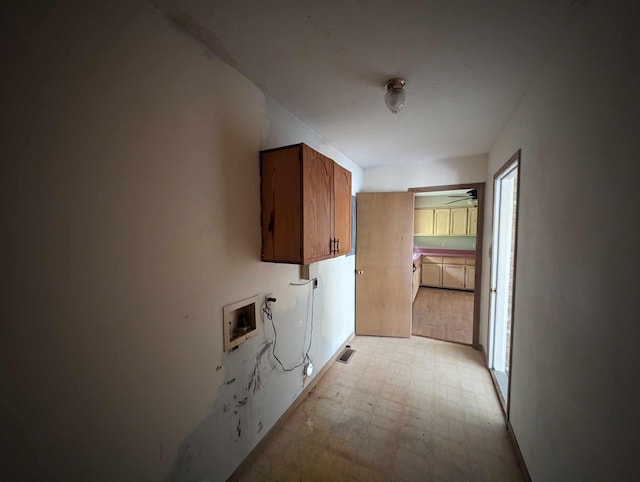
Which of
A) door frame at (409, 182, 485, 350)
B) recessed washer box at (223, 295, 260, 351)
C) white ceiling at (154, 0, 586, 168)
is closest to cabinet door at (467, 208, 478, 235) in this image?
door frame at (409, 182, 485, 350)

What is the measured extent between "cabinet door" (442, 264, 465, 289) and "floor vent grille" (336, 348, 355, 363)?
146 inches

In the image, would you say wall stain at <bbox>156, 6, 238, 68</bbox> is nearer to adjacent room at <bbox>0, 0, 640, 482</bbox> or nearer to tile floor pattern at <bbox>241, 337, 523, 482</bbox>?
adjacent room at <bbox>0, 0, 640, 482</bbox>

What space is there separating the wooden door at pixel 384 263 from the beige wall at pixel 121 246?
208cm

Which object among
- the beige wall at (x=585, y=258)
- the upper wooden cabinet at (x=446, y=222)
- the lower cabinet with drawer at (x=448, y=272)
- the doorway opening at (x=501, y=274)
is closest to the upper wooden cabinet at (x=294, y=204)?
the beige wall at (x=585, y=258)

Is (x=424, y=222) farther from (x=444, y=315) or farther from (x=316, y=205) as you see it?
(x=316, y=205)

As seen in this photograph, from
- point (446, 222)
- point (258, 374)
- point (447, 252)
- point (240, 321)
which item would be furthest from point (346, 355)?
point (446, 222)

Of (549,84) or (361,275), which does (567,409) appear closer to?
(549,84)

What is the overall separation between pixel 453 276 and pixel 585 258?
5.17m

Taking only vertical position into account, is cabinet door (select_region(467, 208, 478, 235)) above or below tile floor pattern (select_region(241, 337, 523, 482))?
above

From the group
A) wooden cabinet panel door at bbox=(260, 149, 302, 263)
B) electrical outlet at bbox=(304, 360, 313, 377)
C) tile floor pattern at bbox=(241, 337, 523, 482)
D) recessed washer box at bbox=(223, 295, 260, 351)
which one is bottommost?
tile floor pattern at bbox=(241, 337, 523, 482)

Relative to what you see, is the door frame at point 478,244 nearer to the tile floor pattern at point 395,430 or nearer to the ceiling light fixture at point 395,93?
the tile floor pattern at point 395,430

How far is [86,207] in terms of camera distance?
0.80 metres

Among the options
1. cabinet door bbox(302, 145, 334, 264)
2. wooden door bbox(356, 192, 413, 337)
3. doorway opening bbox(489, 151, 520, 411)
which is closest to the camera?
cabinet door bbox(302, 145, 334, 264)

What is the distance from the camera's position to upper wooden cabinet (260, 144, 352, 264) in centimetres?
142
